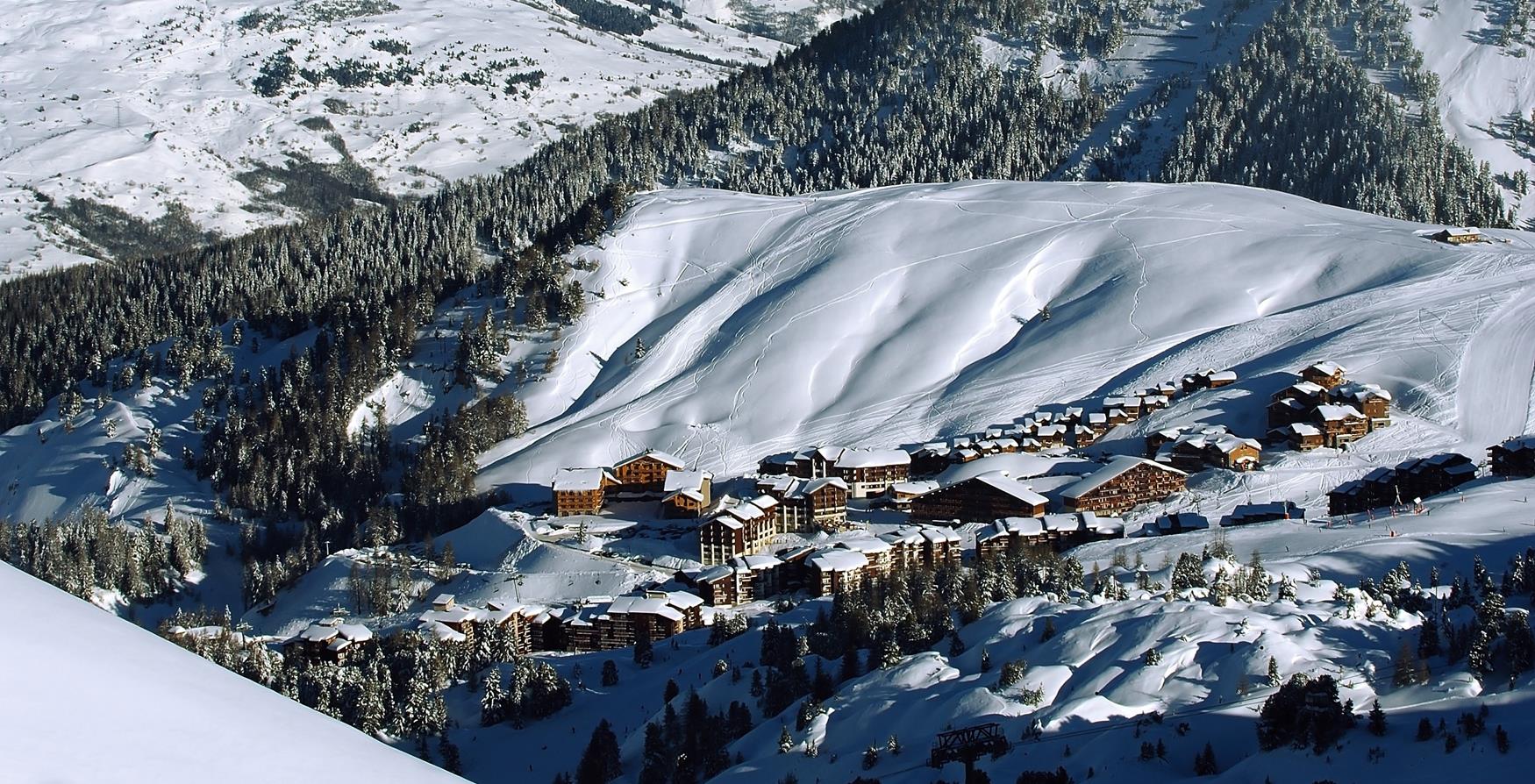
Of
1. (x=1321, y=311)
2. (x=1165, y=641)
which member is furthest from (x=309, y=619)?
(x=1321, y=311)

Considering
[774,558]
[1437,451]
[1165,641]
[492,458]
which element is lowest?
[492,458]

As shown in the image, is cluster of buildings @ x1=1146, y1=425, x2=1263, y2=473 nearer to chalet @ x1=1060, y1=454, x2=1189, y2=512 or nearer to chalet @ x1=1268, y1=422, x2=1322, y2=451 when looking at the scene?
chalet @ x1=1268, y1=422, x2=1322, y2=451

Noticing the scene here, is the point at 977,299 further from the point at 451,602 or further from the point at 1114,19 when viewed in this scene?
the point at 1114,19

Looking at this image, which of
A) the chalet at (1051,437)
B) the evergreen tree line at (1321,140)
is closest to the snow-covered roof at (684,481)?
the chalet at (1051,437)

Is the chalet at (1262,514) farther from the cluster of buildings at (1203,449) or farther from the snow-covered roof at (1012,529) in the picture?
the cluster of buildings at (1203,449)

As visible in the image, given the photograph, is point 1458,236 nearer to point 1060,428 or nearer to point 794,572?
point 1060,428

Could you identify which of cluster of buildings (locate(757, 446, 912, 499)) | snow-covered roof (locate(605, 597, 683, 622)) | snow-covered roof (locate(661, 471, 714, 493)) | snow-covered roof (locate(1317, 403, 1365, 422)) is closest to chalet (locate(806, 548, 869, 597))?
snow-covered roof (locate(605, 597, 683, 622))

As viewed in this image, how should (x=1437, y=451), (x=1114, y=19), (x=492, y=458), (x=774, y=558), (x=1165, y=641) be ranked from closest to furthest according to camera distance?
(x=1165, y=641)
(x=774, y=558)
(x=1437, y=451)
(x=492, y=458)
(x=1114, y=19)
